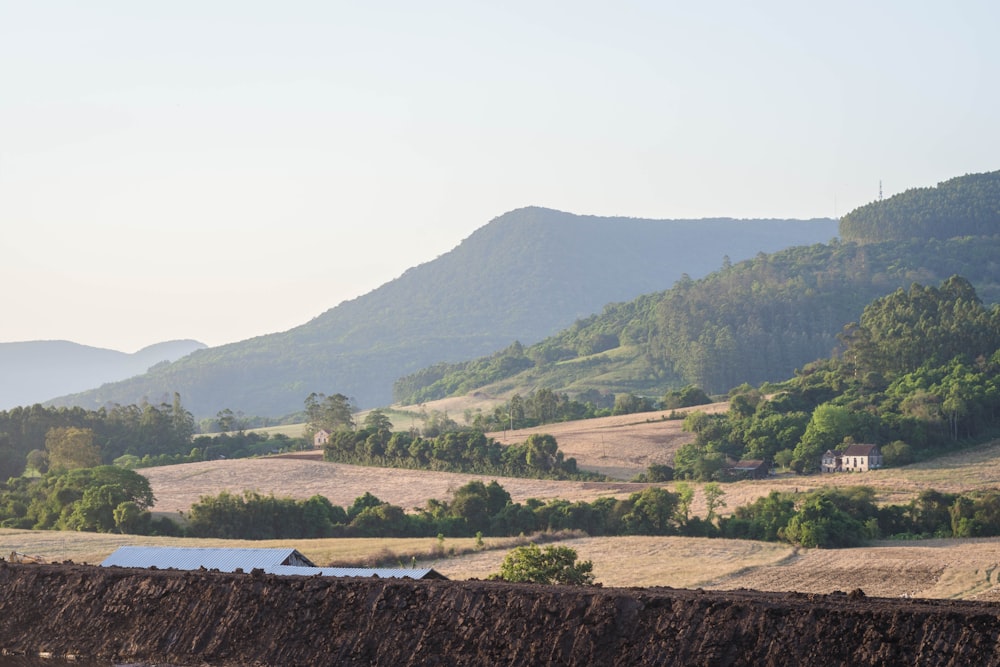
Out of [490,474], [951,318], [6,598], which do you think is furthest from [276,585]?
[951,318]

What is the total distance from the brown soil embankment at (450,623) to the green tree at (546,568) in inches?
570

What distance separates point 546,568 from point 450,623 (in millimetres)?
16561

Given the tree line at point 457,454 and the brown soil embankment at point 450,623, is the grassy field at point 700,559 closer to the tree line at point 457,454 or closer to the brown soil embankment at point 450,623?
the brown soil embankment at point 450,623

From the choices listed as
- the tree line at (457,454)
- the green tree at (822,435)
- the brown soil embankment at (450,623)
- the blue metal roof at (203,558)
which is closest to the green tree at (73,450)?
the tree line at (457,454)

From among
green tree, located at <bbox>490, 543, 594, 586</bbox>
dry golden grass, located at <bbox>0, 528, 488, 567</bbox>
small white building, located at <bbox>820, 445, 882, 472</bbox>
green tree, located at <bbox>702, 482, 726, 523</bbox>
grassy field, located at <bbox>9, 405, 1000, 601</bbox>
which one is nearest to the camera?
green tree, located at <bbox>490, 543, 594, 586</bbox>

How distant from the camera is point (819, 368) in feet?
424

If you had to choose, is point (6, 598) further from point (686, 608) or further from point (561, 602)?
point (686, 608)

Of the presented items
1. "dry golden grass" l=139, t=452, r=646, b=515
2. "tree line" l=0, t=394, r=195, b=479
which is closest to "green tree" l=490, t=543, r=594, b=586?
"dry golden grass" l=139, t=452, r=646, b=515

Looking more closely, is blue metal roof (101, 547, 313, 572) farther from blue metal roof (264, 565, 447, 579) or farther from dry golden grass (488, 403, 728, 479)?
dry golden grass (488, 403, 728, 479)

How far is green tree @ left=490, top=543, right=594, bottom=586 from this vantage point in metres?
39.8

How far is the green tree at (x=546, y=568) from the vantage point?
131ft

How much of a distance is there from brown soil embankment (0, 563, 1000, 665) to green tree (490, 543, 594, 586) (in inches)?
570

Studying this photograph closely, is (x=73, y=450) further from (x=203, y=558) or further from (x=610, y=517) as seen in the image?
(x=203, y=558)

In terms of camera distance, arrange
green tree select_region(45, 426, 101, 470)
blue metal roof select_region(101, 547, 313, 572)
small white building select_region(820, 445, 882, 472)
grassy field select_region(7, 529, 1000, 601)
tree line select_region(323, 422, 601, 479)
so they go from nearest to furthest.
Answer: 1. blue metal roof select_region(101, 547, 313, 572)
2. grassy field select_region(7, 529, 1000, 601)
3. small white building select_region(820, 445, 882, 472)
4. tree line select_region(323, 422, 601, 479)
5. green tree select_region(45, 426, 101, 470)
